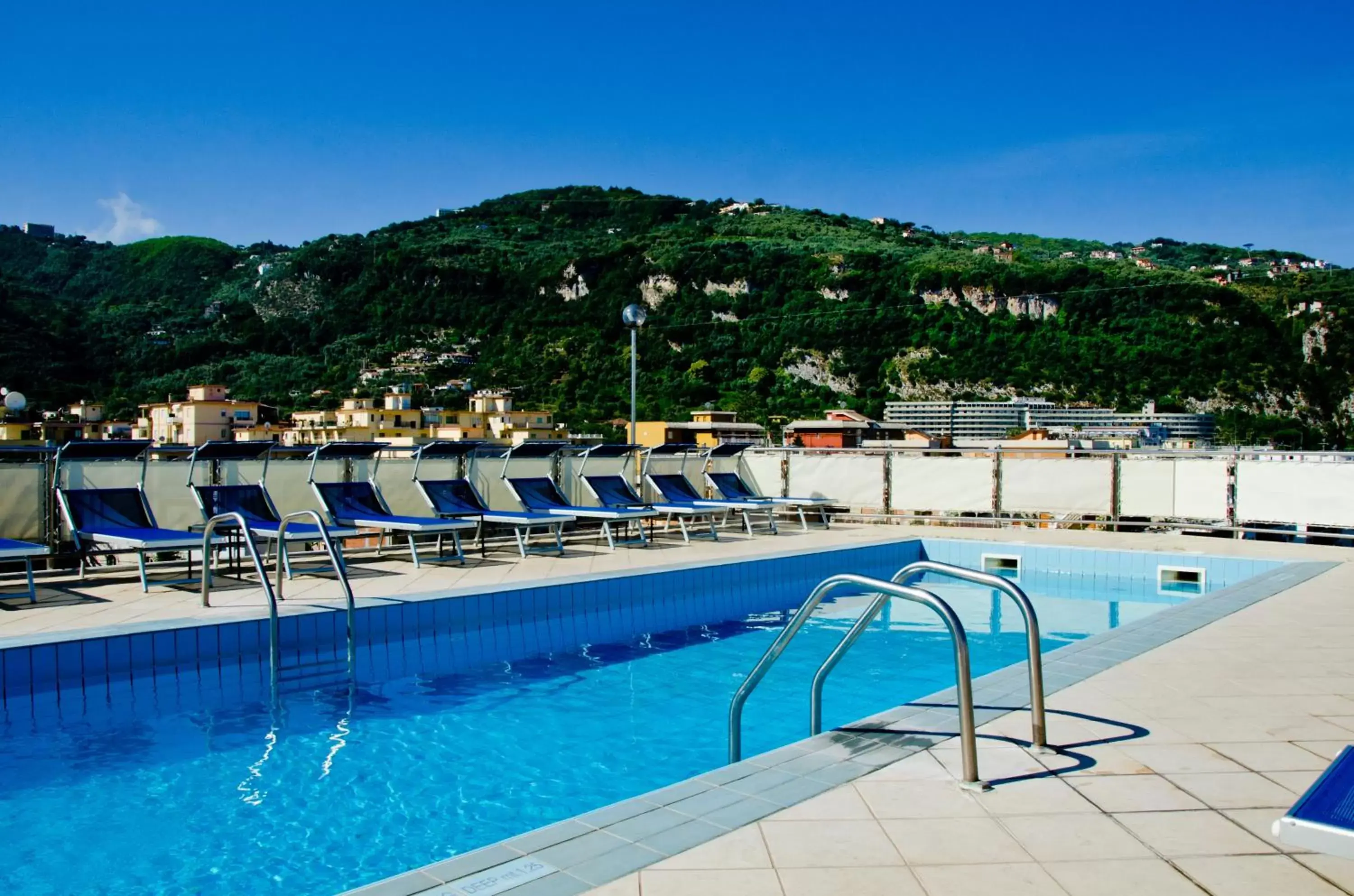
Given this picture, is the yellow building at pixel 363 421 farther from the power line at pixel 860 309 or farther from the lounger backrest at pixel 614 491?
the lounger backrest at pixel 614 491

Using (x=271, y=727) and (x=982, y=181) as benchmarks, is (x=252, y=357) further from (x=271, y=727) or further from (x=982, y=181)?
(x=271, y=727)

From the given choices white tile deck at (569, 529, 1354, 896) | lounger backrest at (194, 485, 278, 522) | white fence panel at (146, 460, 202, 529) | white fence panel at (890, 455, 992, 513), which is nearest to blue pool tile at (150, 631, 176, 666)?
lounger backrest at (194, 485, 278, 522)

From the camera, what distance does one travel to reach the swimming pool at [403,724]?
349 centimetres

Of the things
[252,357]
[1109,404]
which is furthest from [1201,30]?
[252,357]

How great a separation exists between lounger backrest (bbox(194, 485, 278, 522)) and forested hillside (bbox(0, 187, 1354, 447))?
50993 millimetres

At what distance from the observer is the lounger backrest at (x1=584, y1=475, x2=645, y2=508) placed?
10.9 meters

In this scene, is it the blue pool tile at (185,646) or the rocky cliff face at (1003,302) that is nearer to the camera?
the blue pool tile at (185,646)

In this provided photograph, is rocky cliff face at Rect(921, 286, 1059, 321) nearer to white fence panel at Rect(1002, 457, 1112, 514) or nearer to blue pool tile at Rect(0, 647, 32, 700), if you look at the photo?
white fence panel at Rect(1002, 457, 1112, 514)

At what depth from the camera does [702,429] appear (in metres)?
54.4

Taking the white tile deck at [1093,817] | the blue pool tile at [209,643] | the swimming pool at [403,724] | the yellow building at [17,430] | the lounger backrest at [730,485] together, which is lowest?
the swimming pool at [403,724]

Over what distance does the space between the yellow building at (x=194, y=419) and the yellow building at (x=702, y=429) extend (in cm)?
2437

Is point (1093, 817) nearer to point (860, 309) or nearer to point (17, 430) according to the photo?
point (17, 430)

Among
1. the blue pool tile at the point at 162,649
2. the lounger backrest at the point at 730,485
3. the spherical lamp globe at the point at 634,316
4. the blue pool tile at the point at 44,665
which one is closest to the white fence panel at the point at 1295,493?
the lounger backrest at the point at 730,485

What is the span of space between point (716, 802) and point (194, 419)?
199ft
